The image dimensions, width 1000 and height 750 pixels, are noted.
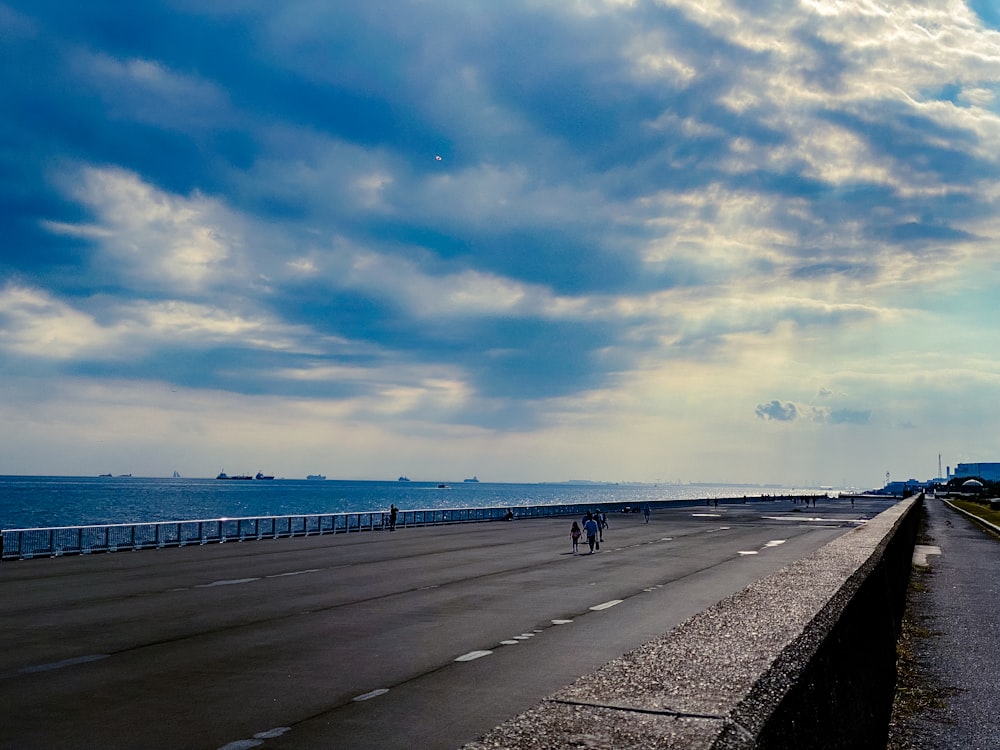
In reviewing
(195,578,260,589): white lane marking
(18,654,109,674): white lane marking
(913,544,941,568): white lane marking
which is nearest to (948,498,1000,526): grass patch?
(913,544,941,568): white lane marking

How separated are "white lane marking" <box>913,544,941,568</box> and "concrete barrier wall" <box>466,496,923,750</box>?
25608mm

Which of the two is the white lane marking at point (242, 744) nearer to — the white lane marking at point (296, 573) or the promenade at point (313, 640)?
the promenade at point (313, 640)

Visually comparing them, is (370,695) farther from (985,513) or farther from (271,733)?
(985,513)

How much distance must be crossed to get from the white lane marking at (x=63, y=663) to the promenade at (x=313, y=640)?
0.04 metres

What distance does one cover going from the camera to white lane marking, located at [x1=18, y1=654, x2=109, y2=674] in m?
13.0

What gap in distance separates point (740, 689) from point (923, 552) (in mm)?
37026

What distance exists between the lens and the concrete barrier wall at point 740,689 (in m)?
4.19

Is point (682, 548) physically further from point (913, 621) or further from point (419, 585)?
point (913, 621)

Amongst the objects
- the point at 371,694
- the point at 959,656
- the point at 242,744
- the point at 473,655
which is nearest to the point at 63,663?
the point at 371,694

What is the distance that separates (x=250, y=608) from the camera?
1983 centimetres

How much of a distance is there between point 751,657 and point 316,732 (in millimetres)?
5415

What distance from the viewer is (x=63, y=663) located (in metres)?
13.5

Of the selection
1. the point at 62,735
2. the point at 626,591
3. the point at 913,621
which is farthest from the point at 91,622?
the point at 913,621

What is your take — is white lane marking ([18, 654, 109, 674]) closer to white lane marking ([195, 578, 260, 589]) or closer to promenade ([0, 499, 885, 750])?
promenade ([0, 499, 885, 750])
